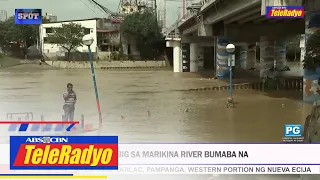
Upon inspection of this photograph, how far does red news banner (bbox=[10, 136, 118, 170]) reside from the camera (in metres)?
6.13

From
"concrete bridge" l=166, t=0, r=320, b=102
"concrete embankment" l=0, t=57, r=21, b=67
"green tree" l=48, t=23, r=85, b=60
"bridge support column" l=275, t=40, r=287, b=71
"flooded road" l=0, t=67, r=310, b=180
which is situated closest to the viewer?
"flooded road" l=0, t=67, r=310, b=180

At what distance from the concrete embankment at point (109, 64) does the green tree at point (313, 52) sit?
30916 mm

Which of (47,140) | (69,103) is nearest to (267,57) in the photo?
(69,103)

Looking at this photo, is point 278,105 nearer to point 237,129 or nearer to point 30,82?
point 237,129

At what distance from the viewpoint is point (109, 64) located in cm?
6078

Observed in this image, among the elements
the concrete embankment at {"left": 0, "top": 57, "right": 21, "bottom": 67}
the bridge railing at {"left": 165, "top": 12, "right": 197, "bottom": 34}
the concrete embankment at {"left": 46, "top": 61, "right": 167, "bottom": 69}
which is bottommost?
the concrete embankment at {"left": 46, "top": 61, "right": 167, "bottom": 69}

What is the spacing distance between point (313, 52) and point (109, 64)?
44.7m

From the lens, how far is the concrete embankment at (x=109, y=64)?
1931 inches

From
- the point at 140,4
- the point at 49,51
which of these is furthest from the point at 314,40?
the point at 140,4

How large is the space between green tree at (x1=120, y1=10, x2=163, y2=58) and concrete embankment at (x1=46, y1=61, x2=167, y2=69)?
4441 millimetres

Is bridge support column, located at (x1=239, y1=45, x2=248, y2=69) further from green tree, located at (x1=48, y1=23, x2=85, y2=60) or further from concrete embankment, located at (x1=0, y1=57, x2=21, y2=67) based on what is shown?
concrete embankment, located at (x1=0, y1=57, x2=21, y2=67)

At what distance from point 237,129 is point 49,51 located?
3772 cm

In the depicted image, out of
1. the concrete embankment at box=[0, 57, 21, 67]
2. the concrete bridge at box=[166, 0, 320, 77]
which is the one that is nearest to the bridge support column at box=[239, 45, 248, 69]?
the concrete bridge at box=[166, 0, 320, 77]

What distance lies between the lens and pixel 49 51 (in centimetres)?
4628
